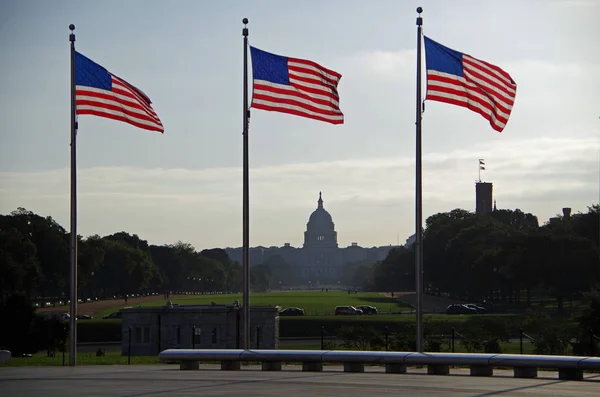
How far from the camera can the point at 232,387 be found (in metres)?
28.0

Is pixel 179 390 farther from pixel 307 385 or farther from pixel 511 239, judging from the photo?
pixel 511 239

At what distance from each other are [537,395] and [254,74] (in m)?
15.8

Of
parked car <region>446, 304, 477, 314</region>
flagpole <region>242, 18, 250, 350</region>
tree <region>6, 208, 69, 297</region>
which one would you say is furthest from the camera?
tree <region>6, 208, 69, 297</region>

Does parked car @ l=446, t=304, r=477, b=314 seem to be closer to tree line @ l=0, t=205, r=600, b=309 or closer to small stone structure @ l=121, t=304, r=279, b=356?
tree line @ l=0, t=205, r=600, b=309

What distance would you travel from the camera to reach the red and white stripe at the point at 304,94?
119 ft

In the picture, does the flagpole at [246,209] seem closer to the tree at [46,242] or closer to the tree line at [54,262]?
the tree line at [54,262]

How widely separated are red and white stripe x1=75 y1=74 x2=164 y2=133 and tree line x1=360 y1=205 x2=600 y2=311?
84864 mm

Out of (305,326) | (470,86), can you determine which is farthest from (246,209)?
(305,326)

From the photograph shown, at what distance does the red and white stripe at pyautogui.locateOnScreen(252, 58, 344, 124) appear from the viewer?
119 feet

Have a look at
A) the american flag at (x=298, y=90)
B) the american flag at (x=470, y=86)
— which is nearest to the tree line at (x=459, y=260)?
the american flag at (x=298, y=90)

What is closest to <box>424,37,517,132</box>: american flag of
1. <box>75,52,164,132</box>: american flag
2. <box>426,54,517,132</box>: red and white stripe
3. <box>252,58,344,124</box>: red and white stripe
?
<box>426,54,517,132</box>: red and white stripe

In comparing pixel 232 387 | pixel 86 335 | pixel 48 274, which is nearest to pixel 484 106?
pixel 232 387

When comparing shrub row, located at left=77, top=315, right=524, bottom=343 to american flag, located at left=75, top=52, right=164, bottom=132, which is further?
shrub row, located at left=77, top=315, right=524, bottom=343

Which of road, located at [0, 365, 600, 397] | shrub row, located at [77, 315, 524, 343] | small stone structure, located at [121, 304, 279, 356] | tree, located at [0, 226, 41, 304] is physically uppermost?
tree, located at [0, 226, 41, 304]
